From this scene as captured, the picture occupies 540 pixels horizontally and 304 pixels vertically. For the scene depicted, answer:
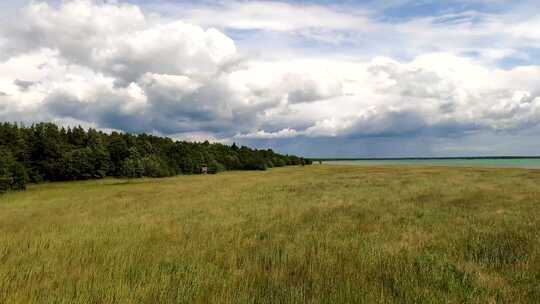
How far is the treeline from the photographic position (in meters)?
61.8

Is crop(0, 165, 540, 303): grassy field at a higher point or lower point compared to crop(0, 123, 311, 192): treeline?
lower

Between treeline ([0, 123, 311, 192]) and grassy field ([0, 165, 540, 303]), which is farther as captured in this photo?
treeline ([0, 123, 311, 192])

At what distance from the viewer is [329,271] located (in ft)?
28.8

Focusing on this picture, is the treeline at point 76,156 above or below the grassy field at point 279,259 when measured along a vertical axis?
above

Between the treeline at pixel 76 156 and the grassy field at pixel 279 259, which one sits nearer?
the grassy field at pixel 279 259

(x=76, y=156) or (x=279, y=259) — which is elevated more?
(x=76, y=156)

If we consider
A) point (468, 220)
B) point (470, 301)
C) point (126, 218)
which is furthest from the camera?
point (126, 218)

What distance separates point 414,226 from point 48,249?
12.2 meters

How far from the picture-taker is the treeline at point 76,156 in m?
61.8

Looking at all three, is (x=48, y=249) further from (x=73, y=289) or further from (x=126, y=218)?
(x=126, y=218)

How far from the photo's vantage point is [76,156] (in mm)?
68688

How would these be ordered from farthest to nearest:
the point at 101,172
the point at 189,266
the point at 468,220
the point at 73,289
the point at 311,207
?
the point at 101,172 → the point at 311,207 → the point at 468,220 → the point at 189,266 → the point at 73,289

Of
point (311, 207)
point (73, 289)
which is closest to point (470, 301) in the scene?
point (73, 289)

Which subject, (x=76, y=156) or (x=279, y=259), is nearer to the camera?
(x=279, y=259)
